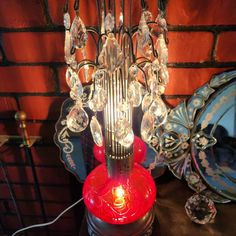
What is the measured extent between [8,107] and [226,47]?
2.14 ft

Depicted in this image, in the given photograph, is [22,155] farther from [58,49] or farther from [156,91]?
[156,91]

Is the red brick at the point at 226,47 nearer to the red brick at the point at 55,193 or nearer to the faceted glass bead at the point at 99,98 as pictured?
the faceted glass bead at the point at 99,98

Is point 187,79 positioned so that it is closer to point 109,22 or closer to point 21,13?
point 109,22

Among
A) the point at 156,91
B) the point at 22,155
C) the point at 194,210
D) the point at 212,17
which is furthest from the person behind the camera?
the point at 22,155

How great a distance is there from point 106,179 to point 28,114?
0.34 meters

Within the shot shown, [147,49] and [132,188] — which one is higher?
[147,49]

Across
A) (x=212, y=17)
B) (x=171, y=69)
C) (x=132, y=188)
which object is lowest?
(x=132, y=188)

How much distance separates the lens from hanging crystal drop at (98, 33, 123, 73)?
46 cm

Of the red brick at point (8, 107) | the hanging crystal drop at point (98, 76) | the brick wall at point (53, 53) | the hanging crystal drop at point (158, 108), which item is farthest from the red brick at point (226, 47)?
the red brick at point (8, 107)

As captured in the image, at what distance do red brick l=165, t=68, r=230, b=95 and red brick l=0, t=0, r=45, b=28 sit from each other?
1.23 feet

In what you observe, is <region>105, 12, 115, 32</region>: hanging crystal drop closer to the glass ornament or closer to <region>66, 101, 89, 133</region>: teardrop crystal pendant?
<region>66, 101, 89, 133</region>: teardrop crystal pendant

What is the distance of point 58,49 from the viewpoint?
76cm

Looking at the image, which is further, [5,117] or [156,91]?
[5,117]

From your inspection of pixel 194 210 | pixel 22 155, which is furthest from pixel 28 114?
pixel 194 210
